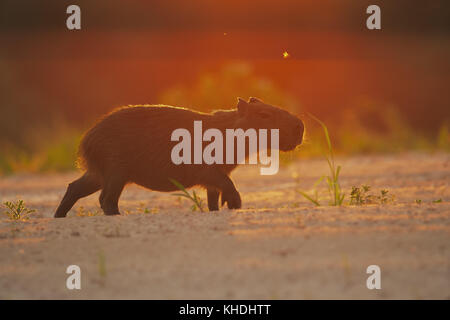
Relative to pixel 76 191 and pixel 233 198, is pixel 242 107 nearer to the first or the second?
pixel 233 198

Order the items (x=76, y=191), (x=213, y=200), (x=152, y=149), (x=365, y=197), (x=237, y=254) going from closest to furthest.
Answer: (x=237, y=254) → (x=365, y=197) → (x=152, y=149) → (x=213, y=200) → (x=76, y=191)

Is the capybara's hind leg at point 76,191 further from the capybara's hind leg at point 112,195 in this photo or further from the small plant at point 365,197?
the small plant at point 365,197

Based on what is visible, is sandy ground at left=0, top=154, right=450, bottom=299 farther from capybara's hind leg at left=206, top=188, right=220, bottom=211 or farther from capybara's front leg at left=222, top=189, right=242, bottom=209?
capybara's hind leg at left=206, top=188, right=220, bottom=211

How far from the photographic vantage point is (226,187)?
22.2 ft

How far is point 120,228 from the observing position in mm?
5297

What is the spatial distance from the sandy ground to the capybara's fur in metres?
0.97

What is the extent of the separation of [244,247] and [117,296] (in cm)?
102

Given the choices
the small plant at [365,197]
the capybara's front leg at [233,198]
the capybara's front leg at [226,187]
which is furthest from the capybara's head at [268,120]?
the small plant at [365,197]

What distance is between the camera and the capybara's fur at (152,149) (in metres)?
6.80

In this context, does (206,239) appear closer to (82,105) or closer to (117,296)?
(117,296)

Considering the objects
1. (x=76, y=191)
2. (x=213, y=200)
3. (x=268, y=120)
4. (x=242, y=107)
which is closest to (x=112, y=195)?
(x=76, y=191)

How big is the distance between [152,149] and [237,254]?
2.60 m

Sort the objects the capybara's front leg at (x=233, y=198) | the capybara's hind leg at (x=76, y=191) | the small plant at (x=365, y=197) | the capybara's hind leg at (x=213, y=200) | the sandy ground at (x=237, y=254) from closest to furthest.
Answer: the sandy ground at (x=237, y=254) < the small plant at (x=365, y=197) < the capybara's front leg at (x=233, y=198) < the capybara's hind leg at (x=213, y=200) < the capybara's hind leg at (x=76, y=191)

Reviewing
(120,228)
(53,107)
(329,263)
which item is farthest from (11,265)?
(53,107)
